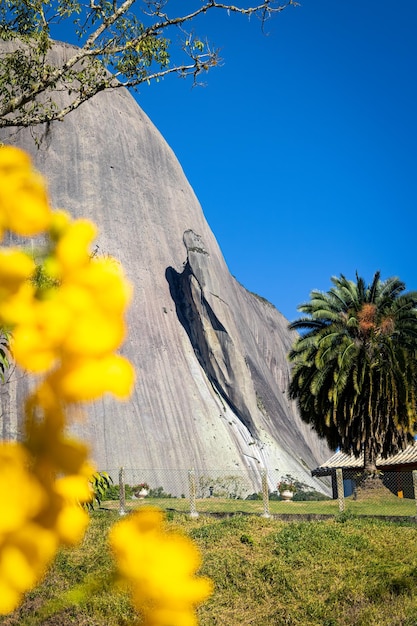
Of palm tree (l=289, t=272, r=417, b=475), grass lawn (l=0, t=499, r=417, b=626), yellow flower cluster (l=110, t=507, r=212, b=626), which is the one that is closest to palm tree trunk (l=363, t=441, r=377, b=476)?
palm tree (l=289, t=272, r=417, b=475)

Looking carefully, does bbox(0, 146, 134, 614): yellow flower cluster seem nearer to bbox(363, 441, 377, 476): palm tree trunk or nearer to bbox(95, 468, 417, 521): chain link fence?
bbox(95, 468, 417, 521): chain link fence

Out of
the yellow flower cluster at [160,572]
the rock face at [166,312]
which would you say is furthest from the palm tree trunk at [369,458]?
the yellow flower cluster at [160,572]

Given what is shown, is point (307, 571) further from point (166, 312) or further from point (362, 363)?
point (166, 312)

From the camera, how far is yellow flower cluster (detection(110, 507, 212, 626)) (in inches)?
18.6

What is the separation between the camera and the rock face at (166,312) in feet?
100

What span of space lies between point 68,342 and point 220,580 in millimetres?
9318

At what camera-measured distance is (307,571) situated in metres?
9.16

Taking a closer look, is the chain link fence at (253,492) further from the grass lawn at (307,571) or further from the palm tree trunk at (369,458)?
the grass lawn at (307,571)

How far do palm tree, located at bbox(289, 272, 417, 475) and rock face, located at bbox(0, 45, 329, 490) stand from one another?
33.8 feet

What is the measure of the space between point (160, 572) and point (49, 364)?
0.57ft

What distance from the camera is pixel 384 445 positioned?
20.6 m

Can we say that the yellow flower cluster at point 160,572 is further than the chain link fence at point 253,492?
No

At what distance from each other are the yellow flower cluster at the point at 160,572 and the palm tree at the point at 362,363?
18908 mm

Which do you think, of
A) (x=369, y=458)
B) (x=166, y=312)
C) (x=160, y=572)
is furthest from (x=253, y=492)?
(x=160, y=572)
